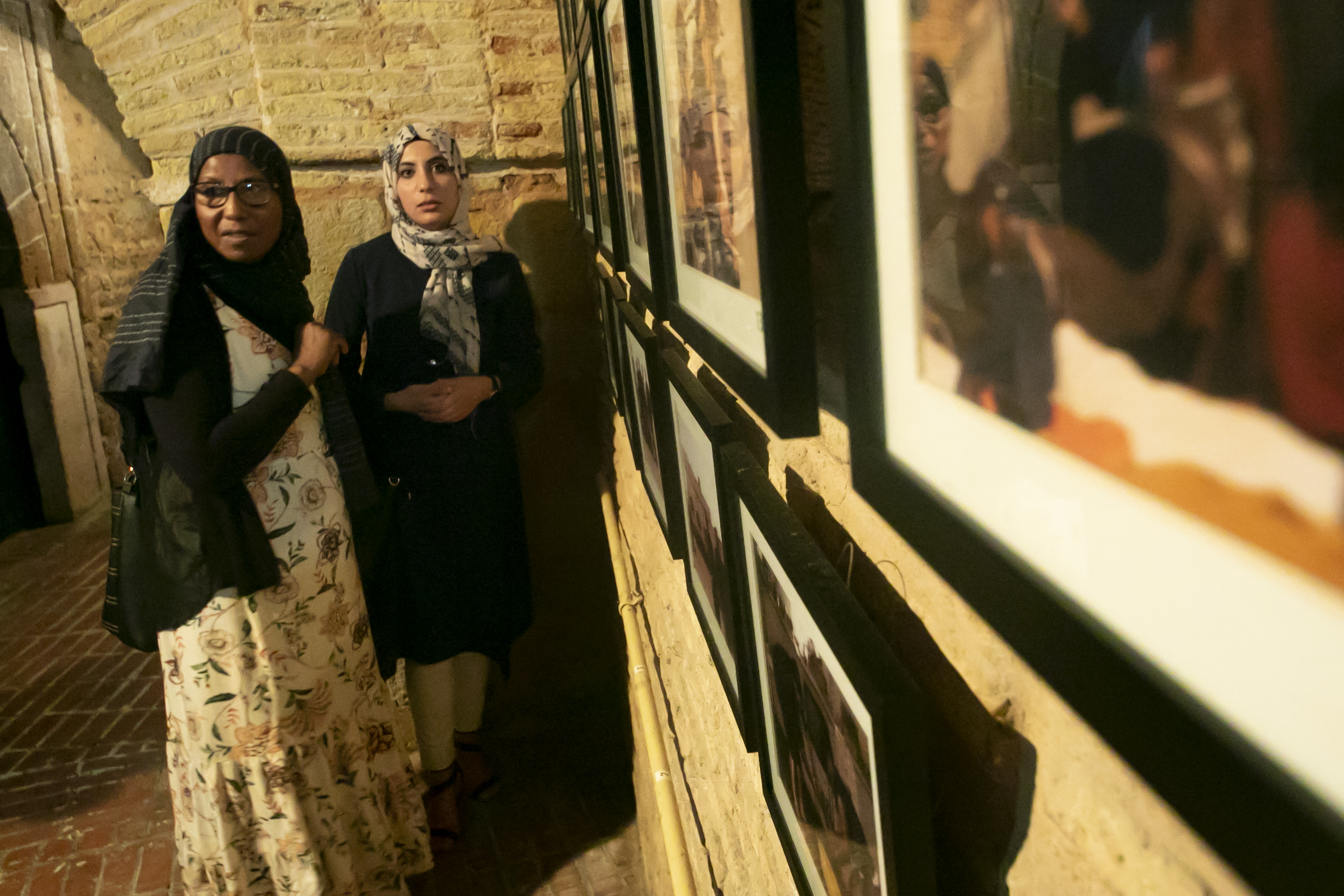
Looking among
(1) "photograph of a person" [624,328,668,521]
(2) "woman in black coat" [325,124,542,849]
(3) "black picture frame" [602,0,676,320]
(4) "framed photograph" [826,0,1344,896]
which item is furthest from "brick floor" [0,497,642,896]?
(4) "framed photograph" [826,0,1344,896]

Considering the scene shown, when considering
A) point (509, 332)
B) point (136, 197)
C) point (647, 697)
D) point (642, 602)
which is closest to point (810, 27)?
point (647, 697)

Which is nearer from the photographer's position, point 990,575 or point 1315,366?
point 1315,366

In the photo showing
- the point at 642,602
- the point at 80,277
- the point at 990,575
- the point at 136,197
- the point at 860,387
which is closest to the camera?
the point at 990,575

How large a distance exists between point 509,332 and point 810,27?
2.71 m

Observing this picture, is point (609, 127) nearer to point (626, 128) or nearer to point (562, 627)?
point (626, 128)

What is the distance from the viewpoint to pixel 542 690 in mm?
Result: 4254

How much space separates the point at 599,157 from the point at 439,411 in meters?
1.29

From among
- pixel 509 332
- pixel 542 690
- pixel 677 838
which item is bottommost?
pixel 542 690

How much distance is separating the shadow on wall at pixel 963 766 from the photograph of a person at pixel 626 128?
26.6 inches

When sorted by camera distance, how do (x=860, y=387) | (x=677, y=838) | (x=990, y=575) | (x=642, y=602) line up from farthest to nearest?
1. (x=642, y=602)
2. (x=677, y=838)
3. (x=860, y=387)
4. (x=990, y=575)

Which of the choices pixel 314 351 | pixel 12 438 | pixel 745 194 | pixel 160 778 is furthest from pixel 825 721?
pixel 12 438

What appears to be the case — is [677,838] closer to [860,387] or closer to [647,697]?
[647,697]

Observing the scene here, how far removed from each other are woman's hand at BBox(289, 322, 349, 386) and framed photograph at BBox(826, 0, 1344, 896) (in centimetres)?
221

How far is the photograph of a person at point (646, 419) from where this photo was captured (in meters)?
1.51
